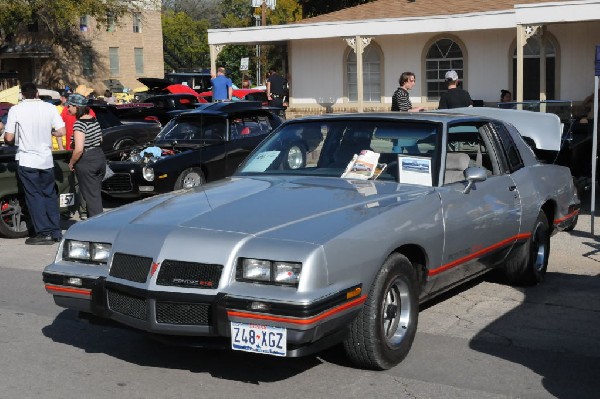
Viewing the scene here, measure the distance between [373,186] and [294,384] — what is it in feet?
5.37

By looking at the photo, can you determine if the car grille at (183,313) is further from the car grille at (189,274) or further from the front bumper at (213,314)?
the car grille at (189,274)

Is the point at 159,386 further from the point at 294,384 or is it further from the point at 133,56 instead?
the point at 133,56

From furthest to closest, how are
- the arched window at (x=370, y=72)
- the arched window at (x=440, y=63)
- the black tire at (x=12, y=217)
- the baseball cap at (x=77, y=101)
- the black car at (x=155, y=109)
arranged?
the arched window at (x=370, y=72)
the arched window at (x=440, y=63)
the black car at (x=155, y=109)
the black tire at (x=12, y=217)
the baseball cap at (x=77, y=101)

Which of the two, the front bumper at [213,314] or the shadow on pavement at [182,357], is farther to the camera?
the shadow on pavement at [182,357]

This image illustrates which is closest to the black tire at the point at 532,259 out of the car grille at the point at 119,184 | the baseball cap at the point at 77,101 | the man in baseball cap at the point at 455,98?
the man in baseball cap at the point at 455,98

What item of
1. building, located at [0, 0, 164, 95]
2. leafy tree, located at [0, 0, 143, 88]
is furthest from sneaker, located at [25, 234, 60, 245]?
building, located at [0, 0, 164, 95]

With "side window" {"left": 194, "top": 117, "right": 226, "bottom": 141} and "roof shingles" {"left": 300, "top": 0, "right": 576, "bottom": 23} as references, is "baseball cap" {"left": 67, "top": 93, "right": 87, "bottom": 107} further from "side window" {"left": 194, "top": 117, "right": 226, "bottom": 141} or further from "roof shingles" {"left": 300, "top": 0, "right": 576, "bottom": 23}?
"roof shingles" {"left": 300, "top": 0, "right": 576, "bottom": 23}

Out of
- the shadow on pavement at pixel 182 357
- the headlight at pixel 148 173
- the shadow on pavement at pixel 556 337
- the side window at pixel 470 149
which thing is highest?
the side window at pixel 470 149

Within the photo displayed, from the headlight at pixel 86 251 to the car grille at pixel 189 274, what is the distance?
0.56 metres

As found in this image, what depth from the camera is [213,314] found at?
473cm

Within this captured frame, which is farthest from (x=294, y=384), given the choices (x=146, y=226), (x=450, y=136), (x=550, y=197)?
(x=550, y=197)

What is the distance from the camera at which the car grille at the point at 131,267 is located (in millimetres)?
5000

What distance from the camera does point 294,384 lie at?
5.18 meters

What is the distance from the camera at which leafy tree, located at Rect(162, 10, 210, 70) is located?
232 feet
